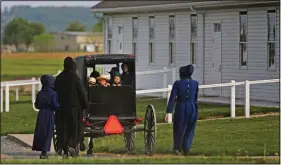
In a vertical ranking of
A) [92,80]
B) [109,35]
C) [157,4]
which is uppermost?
[157,4]

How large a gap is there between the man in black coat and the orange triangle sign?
3.09ft

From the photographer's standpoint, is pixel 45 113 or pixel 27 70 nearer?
pixel 45 113

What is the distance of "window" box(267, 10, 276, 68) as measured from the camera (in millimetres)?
34500

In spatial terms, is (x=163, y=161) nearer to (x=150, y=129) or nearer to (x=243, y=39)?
(x=150, y=129)

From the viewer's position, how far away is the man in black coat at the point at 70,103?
71.1ft

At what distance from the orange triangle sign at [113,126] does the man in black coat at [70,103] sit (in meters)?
0.94

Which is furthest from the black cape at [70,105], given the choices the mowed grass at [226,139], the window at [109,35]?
the window at [109,35]

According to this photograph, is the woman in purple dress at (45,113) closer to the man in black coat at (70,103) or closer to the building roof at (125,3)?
the man in black coat at (70,103)

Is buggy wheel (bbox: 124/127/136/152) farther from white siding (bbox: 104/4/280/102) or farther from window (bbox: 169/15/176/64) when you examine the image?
window (bbox: 169/15/176/64)

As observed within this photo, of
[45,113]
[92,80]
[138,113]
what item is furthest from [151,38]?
[45,113]

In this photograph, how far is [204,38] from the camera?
3894cm

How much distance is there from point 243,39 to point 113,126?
14.1 metres

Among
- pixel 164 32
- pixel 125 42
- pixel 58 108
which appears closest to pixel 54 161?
pixel 58 108

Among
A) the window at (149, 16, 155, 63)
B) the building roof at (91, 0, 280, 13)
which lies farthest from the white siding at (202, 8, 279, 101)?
the window at (149, 16, 155, 63)
